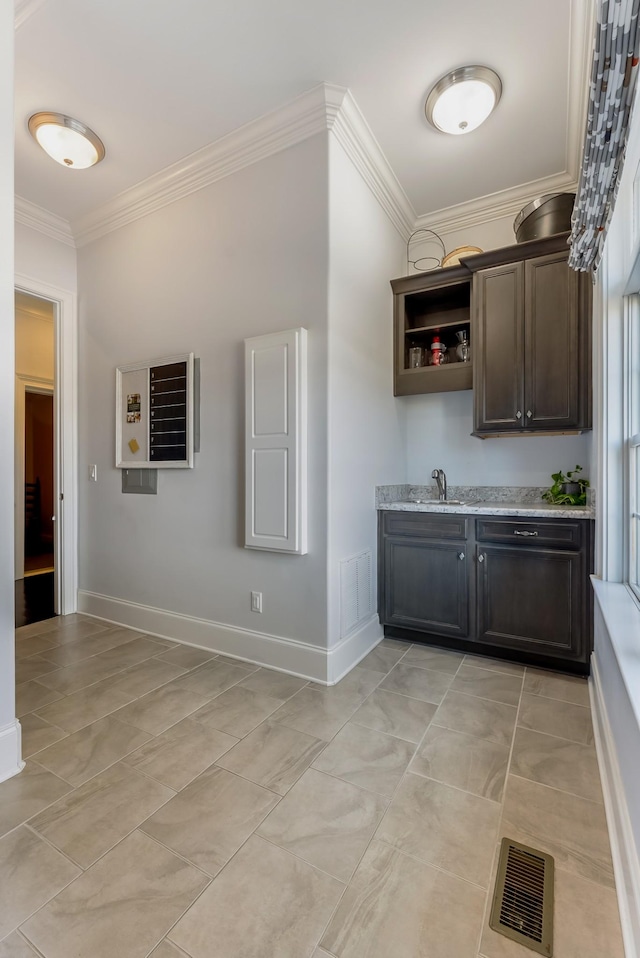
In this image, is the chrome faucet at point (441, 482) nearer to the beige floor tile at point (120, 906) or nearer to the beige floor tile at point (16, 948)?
the beige floor tile at point (120, 906)

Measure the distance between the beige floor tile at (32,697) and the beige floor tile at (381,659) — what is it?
1.60 meters

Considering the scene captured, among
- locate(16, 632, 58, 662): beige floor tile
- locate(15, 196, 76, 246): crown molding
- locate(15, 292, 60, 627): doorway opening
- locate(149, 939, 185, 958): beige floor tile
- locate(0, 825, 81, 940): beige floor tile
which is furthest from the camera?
locate(15, 292, 60, 627): doorway opening

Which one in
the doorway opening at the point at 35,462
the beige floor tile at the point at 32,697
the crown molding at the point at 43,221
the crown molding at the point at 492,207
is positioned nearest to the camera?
the beige floor tile at the point at 32,697

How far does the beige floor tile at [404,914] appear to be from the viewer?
0.99 meters

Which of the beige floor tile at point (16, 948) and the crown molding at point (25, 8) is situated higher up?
the crown molding at point (25, 8)

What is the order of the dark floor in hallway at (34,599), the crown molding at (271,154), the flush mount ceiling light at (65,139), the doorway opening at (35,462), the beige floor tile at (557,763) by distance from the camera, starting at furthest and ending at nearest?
the doorway opening at (35,462) → the dark floor in hallway at (34,599) → the flush mount ceiling light at (65,139) → the crown molding at (271,154) → the beige floor tile at (557,763)

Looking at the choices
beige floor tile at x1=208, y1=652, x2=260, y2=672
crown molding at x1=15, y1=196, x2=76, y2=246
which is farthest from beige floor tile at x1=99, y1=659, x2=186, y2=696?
crown molding at x1=15, y1=196, x2=76, y2=246

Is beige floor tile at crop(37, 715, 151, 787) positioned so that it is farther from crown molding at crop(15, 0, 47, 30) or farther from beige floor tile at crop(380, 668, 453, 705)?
crown molding at crop(15, 0, 47, 30)

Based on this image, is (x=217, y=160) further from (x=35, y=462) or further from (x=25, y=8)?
(x=35, y=462)

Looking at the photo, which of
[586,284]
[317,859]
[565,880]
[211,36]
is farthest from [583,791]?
[211,36]

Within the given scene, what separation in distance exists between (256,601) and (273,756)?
0.92 meters

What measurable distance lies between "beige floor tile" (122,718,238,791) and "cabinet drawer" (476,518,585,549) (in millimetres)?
1701

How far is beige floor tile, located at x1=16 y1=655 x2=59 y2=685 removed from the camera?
2301 millimetres

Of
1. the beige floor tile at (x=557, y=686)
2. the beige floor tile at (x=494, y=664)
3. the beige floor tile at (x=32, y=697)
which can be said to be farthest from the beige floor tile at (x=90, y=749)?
the beige floor tile at (x=557, y=686)
